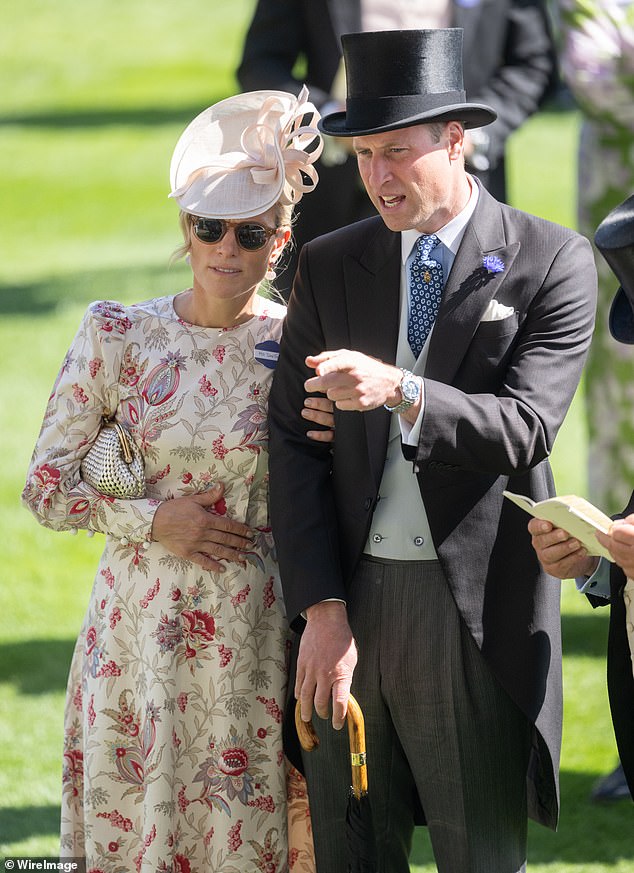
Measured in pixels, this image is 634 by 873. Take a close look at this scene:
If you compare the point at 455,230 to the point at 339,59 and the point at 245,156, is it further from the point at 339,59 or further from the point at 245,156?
the point at 339,59

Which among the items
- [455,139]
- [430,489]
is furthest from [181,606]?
[455,139]

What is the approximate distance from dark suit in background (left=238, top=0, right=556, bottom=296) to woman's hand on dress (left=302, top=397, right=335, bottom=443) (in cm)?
190

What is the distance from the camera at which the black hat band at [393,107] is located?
3.04 meters

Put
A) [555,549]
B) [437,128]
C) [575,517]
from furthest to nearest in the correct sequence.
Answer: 1. [437,128]
2. [555,549]
3. [575,517]

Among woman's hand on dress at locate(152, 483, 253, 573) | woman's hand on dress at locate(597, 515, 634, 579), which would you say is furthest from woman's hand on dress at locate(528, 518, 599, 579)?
woman's hand on dress at locate(152, 483, 253, 573)

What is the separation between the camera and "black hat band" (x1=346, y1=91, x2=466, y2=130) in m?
3.04

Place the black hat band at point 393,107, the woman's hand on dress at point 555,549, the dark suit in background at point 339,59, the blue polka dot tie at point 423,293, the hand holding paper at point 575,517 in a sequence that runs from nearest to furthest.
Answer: the hand holding paper at point 575,517, the woman's hand on dress at point 555,549, the black hat band at point 393,107, the blue polka dot tie at point 423,293, the dark suit in background at point 339,59

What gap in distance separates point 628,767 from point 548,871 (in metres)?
1.24

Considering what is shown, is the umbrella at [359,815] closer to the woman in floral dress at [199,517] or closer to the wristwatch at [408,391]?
the woman in floral dress at [199,517]

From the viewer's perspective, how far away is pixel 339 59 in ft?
17.9

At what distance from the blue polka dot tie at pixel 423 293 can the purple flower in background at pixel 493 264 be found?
113 mm

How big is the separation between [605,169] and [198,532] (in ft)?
9.40

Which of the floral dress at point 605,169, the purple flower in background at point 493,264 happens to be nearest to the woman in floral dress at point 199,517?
the purple flower in background at point 493,264

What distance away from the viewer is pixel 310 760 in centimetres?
335
